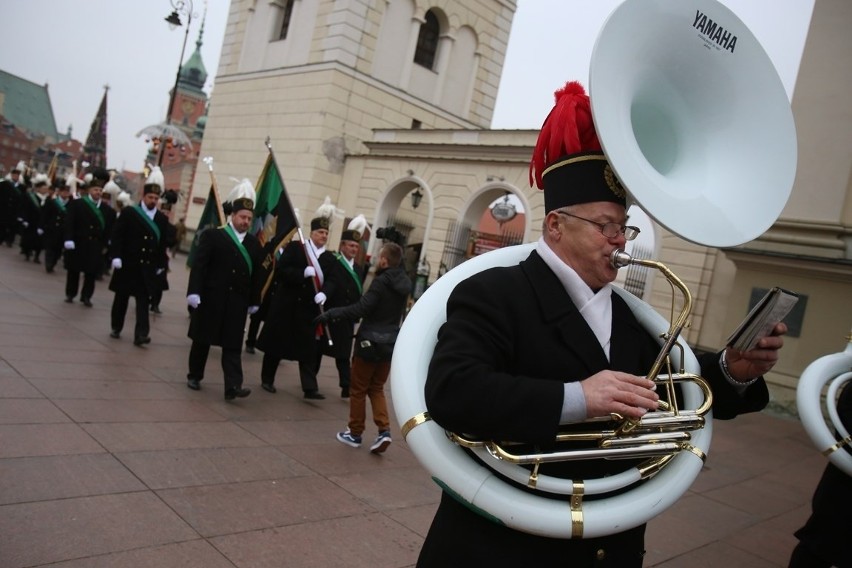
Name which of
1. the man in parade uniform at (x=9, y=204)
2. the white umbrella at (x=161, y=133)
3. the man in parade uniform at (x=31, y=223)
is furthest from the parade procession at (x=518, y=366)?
the white umbrella at (x=161, y=133)

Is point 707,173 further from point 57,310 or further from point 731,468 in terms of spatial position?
point 57,310

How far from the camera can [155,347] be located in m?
8.21

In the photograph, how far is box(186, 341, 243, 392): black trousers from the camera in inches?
252

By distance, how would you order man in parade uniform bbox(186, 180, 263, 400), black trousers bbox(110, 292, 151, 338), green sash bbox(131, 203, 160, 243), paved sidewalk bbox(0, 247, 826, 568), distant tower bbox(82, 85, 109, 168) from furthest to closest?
distant tower bbox(82, 85, 109, 168) → green sash bbox(131, 203, 160, 243) → black trousers bbox(110, 292, 151, 338) → man in parade uniform bbox(186, 180, 263, 400) → paved sidewalk bbox(0, 247, 826, 568)

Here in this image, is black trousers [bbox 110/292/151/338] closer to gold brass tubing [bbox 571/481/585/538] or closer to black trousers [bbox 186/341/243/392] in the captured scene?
black trousers [bbox 186/341/243/392]

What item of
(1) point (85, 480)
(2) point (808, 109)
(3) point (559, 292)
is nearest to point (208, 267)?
(1) point (85, 480)


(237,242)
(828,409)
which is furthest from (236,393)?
(828,409)

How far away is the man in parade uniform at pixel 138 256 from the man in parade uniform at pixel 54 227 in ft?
20.4

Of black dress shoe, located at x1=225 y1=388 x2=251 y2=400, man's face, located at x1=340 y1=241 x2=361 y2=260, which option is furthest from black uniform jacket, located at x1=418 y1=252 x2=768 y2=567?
man's face, located at x1=340 y1=241 x2=361 y2=260

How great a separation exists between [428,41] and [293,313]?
744 inches

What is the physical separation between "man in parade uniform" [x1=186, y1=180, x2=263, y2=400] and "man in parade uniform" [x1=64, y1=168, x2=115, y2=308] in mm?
4594

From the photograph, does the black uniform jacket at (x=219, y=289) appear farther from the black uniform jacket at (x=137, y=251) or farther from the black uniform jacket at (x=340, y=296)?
the black uniform jacket at (x=137, y=251)

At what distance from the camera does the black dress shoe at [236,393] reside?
6.41 metres

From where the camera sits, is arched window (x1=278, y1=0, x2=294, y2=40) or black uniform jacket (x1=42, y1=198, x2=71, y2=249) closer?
black uniform jacket (x1=42, y1=198, x2=71, y2=249)
